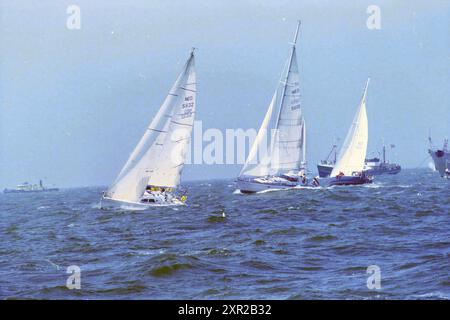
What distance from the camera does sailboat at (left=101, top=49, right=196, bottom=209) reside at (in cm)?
4712

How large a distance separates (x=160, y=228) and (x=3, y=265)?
11.8m

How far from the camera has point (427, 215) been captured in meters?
37.6

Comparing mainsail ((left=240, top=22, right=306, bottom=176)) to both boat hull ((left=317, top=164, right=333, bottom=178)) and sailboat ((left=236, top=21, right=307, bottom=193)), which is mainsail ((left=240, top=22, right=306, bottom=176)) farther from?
boat hull ((left=317, top=164, right=333, bottom=178))

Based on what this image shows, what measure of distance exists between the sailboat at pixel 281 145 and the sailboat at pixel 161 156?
17139 mm

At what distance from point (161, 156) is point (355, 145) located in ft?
144

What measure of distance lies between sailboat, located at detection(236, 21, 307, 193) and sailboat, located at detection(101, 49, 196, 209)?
1714 cm

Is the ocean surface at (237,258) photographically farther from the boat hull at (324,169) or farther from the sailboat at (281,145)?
the boat hull at (324,169)

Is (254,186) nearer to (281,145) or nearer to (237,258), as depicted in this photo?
(281,145)

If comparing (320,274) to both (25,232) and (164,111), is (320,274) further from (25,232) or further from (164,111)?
(164,111)

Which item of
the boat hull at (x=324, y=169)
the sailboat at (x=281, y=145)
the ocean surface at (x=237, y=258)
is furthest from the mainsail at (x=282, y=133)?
the boat hull at (x=324, y=169)

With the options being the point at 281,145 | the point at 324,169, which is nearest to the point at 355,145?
the point at 281,145

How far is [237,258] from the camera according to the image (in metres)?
22.4

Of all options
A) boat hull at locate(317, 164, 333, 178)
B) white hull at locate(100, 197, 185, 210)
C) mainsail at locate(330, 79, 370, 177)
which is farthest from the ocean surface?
boat hull at locate(317, 164, 333, 178)
